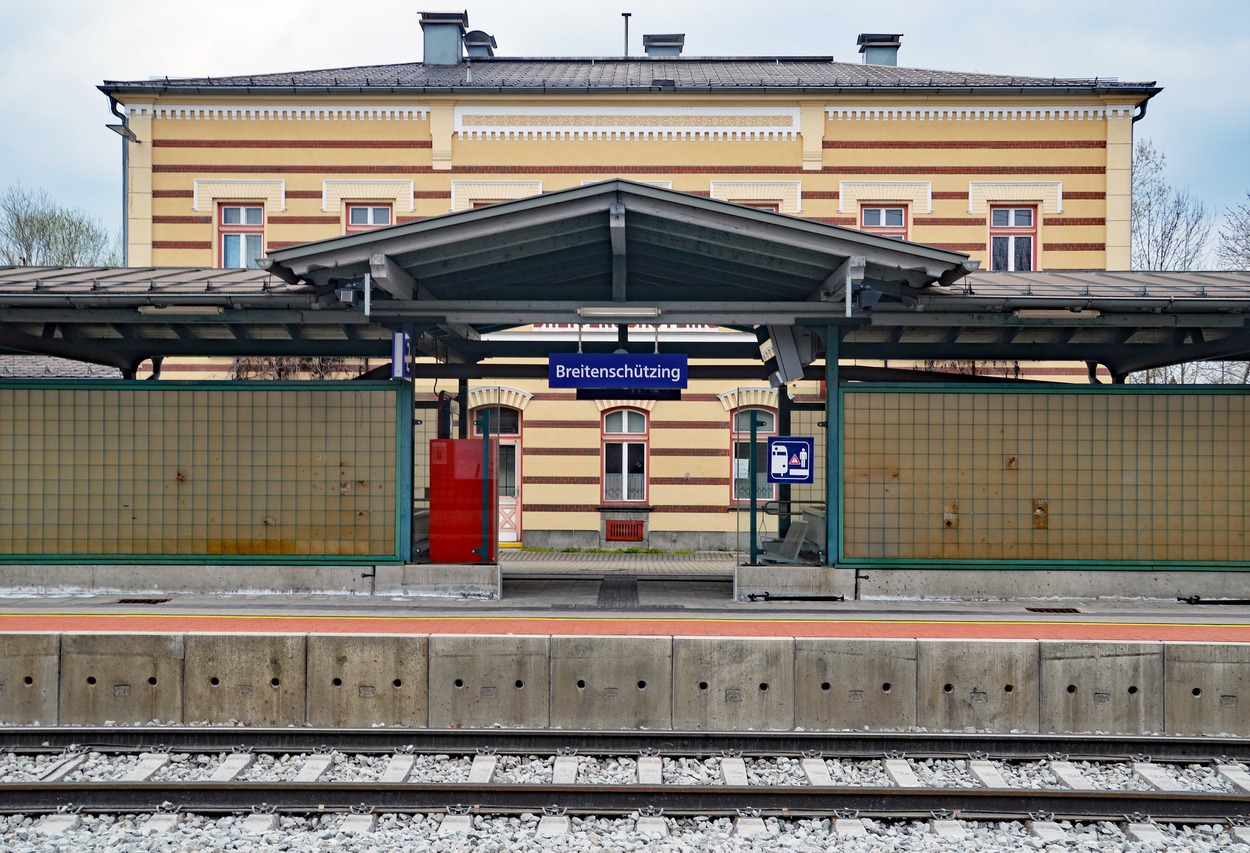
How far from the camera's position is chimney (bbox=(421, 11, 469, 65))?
26219 mm

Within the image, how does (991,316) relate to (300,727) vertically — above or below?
above

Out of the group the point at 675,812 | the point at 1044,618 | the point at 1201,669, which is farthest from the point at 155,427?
the point at 1201,669

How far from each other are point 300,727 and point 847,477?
25.8 feet

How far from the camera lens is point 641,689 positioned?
889 centimetres

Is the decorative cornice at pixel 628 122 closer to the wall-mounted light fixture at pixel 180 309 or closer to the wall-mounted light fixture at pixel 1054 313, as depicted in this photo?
the wall-mounted light fixture at pixel 1054 313

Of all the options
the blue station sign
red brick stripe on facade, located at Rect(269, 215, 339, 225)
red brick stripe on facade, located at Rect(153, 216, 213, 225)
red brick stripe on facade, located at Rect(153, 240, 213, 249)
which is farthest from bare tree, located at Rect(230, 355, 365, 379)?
the blue station sign

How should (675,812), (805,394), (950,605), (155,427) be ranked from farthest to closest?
(805,394) → (155,427) → (950,605) → (675,812)

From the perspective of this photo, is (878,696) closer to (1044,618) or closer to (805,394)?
(1044,618)

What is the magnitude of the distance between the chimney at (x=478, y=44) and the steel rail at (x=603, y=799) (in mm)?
24466

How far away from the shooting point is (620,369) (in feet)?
41.0

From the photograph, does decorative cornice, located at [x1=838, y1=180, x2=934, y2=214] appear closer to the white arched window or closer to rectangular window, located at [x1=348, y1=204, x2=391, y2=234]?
the white arched window

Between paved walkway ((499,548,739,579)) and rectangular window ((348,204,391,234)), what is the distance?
8.84 meters

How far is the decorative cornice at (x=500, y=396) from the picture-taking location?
864 inches

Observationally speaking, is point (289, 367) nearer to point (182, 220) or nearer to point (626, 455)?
point (182, 220)
